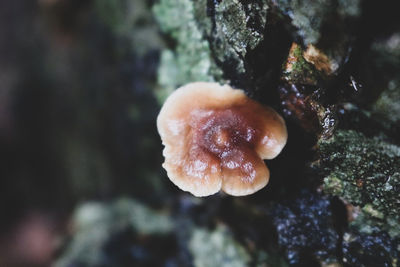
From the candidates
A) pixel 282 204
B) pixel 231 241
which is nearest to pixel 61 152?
pixel 231 241

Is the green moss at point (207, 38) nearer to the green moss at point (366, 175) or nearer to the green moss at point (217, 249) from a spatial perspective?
the green moss at point (366, 175)

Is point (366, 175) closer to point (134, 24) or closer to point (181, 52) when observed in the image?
point (181, 52)

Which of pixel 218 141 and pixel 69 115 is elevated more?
pixel 218 141

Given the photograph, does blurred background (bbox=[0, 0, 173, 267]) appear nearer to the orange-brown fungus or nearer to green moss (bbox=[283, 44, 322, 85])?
the orange-brown fungus

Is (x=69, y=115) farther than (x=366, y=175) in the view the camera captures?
Yes

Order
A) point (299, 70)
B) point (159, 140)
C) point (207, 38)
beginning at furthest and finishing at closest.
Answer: point (159, 140) → point (207, 38) → point (299, 70)

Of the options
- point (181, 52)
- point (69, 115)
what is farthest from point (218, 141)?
point (69, 115)

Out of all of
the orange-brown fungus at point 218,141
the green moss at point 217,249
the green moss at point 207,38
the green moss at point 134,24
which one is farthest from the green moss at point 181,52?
the green moss at point 217,249
